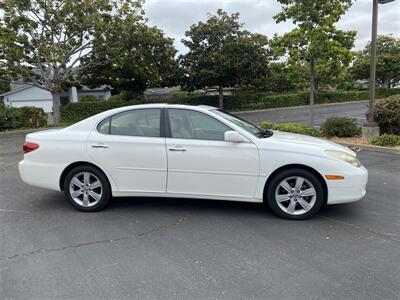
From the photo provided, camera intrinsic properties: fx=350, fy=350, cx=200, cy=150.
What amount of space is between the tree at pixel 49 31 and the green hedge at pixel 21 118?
1.59 metres

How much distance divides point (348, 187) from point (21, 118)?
58.5ft

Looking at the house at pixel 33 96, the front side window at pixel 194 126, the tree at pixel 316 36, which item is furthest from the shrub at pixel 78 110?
the front side window at pixel 194 126

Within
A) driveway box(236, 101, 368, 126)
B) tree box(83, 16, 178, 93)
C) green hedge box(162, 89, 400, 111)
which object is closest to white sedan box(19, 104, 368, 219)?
driveway box(236, 101, 368, 126)

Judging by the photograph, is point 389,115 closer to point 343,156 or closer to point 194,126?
point 343,156

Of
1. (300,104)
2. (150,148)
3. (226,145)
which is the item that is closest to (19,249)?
(150,148)

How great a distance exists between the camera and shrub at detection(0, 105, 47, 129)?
685 inches

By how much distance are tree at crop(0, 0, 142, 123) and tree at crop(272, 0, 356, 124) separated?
1069 cm

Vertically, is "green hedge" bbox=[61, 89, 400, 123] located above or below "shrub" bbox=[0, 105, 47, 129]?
above

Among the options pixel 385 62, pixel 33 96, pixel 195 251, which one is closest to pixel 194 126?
pixel 195 251

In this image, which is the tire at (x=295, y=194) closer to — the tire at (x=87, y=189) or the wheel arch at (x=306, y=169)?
the wheel arch at (x=306, y=169)

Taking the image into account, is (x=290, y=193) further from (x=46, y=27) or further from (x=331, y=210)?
(x=46, y=27)

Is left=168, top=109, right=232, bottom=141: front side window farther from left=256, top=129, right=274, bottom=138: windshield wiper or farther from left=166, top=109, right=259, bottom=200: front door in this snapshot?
left=256, top=129, right=274, bottom=138: windshield wiper

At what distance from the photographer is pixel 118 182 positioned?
4582 millimetres

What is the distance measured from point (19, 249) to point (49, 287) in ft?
3.11
